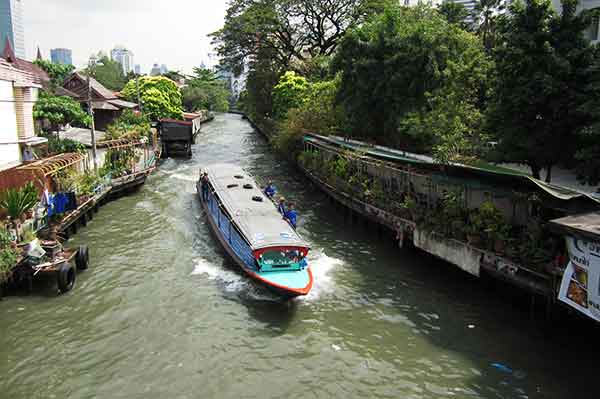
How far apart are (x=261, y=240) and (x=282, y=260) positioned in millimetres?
894

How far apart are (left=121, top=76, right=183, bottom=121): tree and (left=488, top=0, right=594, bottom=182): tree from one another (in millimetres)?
43290

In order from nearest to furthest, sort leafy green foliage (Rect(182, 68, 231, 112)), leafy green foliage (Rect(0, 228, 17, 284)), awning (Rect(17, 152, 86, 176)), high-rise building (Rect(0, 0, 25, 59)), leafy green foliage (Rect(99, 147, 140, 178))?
1. leafy green foliage (Rect(0, 228, 17, 284))
2. awning (Rect(17, 152, 86, 176))
3. leafy green foliage (Rect(99, 147, 140, 178))
4. leafy green foliage (Rect(182, 68, 231, 112))
5. high-rise building (Rect(0, 0, 25, 59))

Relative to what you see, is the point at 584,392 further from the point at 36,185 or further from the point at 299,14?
the point at 299,14

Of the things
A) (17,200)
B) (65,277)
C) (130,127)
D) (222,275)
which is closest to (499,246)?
(222,275)

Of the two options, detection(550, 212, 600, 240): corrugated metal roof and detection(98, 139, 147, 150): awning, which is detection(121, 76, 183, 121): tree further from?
detection(550, 212, 600, 240): corrugated metal roof

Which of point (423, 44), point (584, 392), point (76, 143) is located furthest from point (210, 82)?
point (584, 392)

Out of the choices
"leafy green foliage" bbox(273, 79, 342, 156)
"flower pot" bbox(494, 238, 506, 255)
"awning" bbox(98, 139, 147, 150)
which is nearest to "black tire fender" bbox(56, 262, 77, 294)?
"flower pot" bbox(494, 238, 506, 255)

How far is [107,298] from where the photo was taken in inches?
583

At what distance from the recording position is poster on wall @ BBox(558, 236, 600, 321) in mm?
10734

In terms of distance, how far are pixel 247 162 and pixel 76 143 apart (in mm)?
16427

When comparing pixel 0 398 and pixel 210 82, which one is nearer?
pixel 0 398

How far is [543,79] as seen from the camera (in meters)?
14.4

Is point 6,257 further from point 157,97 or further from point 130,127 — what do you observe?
point 157,97

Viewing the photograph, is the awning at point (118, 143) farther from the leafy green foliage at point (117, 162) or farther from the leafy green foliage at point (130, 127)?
the leafy green foliage at point (130, 127)
